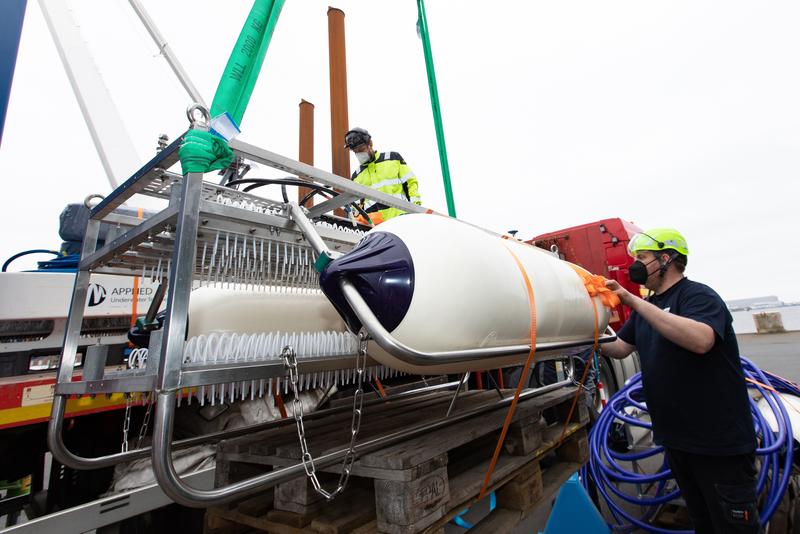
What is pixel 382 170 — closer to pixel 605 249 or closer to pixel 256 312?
pixel 256 312

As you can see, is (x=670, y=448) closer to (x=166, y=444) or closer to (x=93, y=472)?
(x=166, y=444)

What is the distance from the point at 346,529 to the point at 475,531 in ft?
1.79

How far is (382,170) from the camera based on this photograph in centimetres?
391

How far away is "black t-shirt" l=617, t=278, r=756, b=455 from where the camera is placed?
1.93 m

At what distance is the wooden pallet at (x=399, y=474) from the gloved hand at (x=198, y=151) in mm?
987

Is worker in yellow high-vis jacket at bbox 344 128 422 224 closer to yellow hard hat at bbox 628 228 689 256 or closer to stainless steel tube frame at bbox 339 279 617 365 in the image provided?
yellow hard hat at bbox 628 228 689 256

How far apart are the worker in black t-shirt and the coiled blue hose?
1.11ft

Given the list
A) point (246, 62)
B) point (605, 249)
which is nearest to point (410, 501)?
point (246, 62)

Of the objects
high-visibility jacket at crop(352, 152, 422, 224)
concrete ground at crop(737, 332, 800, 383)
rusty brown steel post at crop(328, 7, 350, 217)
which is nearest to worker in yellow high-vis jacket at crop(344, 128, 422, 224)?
high-visibility jacket at crop(352, 152, 422, 224)

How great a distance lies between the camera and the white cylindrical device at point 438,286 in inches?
44.9

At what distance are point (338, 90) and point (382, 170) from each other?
249 centimetres

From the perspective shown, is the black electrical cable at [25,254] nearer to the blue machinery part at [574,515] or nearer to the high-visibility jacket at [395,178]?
the high-visibility jacket at [395,178]

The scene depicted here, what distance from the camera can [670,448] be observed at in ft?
7.00

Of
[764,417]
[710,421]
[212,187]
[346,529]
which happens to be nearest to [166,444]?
[346,529]
